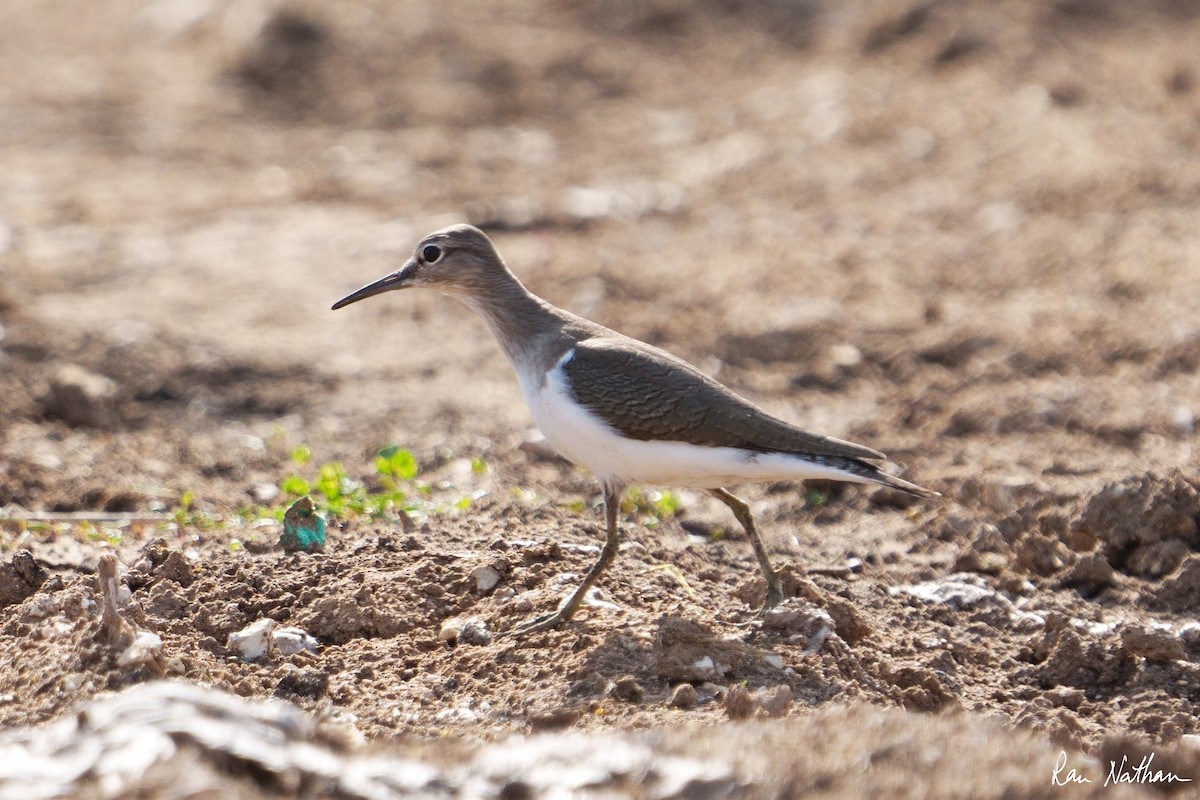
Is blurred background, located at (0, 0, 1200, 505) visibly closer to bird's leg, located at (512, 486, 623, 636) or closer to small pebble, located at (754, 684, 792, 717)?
bird's leg, located at (512, 486, 623, 636)

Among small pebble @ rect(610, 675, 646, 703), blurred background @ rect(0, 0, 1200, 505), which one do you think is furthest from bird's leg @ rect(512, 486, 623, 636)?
blurred background @ rect(0, 0, 1200, 505)

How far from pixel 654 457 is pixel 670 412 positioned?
0.22 meters

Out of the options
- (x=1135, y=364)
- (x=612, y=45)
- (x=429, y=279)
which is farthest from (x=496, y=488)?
(x=612, y=45)

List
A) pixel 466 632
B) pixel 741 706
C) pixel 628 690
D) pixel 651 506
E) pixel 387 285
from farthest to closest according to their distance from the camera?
pixel 651 506 → pixel 387 285 → pixel 466 632 → pixel 628 690 → pixel 741 706

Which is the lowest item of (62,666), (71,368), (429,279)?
(62,666)

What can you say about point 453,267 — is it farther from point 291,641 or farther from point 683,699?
point 683,699

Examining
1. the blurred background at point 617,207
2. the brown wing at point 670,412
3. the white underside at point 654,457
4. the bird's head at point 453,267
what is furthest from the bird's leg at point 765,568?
the blurred background at point 617,207

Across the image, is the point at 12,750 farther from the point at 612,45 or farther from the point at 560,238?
the point at 612,45

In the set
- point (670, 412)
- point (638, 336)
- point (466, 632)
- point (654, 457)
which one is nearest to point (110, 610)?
point (466, 632)

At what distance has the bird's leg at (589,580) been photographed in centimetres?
579

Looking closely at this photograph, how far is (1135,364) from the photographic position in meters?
9.52

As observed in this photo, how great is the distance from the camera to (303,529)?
6320 millimetres

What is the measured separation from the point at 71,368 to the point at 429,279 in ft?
10.9

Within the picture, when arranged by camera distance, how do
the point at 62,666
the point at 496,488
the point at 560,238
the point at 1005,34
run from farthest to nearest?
the point at 1005,34 → the point at 560,238 → the point at 496,488 → the point at 62,666
